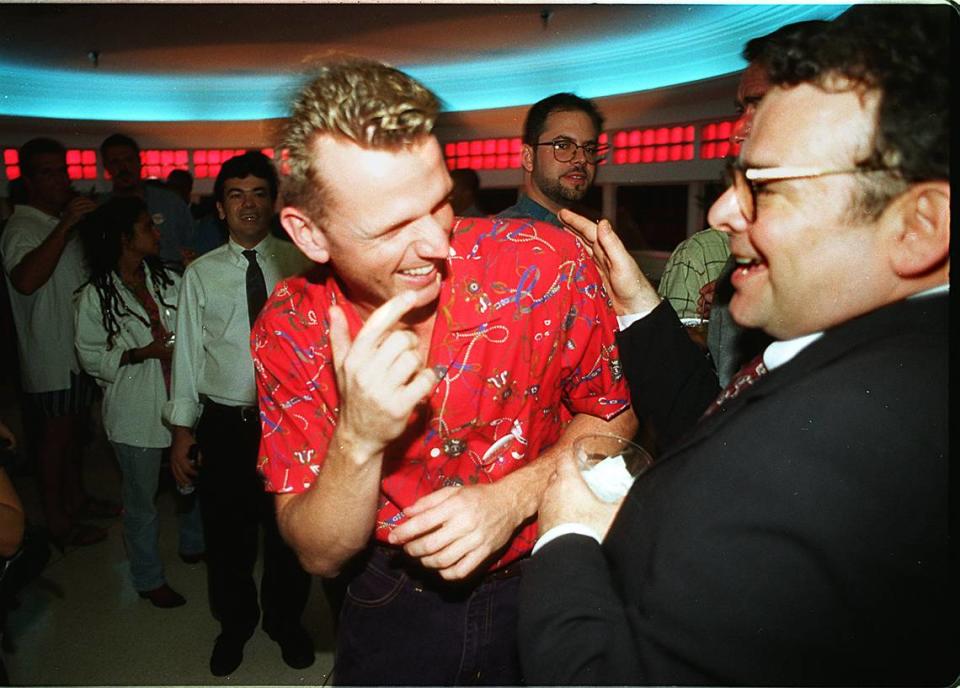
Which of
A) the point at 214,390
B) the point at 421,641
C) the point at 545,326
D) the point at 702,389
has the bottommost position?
the point at 421,641

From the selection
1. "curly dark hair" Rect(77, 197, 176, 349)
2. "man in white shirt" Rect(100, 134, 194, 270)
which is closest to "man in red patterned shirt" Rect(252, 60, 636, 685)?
"curly dark hair" Rect(77, 197, 176, 349)

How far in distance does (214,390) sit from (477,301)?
1386 millimetres

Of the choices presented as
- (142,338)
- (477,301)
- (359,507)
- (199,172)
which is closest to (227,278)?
(142,338)

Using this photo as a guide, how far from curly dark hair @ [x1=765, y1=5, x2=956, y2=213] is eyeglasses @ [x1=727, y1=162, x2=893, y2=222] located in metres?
0.02

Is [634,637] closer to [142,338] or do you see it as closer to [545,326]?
[545,326]

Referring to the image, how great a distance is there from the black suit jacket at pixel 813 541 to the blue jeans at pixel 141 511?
2.27 metres

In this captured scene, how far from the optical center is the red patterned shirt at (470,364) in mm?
1258

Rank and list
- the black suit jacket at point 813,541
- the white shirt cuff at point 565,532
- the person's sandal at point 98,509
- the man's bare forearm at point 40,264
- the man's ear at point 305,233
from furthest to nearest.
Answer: the person's sandal at point 98,509 → the man's bare forearm at point 40,264 → the man's ear at point 305,233 → the white shirt cuff at point 565,532 → the black suit jacket at point 813,541

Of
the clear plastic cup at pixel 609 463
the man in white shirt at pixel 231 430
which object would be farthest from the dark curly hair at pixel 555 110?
the clear plastic cup at pixel 609 463

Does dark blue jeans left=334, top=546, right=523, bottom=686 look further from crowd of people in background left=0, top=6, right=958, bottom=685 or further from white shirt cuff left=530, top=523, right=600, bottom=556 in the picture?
white shirt cuff left=530, top=523, right=600, bottom=556

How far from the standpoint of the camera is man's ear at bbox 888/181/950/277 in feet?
2.46

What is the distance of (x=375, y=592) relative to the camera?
137cm

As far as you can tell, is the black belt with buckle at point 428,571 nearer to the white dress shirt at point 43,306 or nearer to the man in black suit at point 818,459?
the man in black suit at point 818,459

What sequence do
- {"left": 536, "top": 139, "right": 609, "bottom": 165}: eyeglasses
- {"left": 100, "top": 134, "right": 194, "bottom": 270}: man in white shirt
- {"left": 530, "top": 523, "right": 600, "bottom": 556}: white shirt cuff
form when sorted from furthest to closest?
{"left": 100, "top": 134, "right": 194, "bottom": 270}: man in white shirt, {"left": 536, "top": 139, "right": 609, "bottom": 165}: eyeglasses, {"left": 530, "top": 523, "right": 600, "bottom": 556}: white shirt cuff
